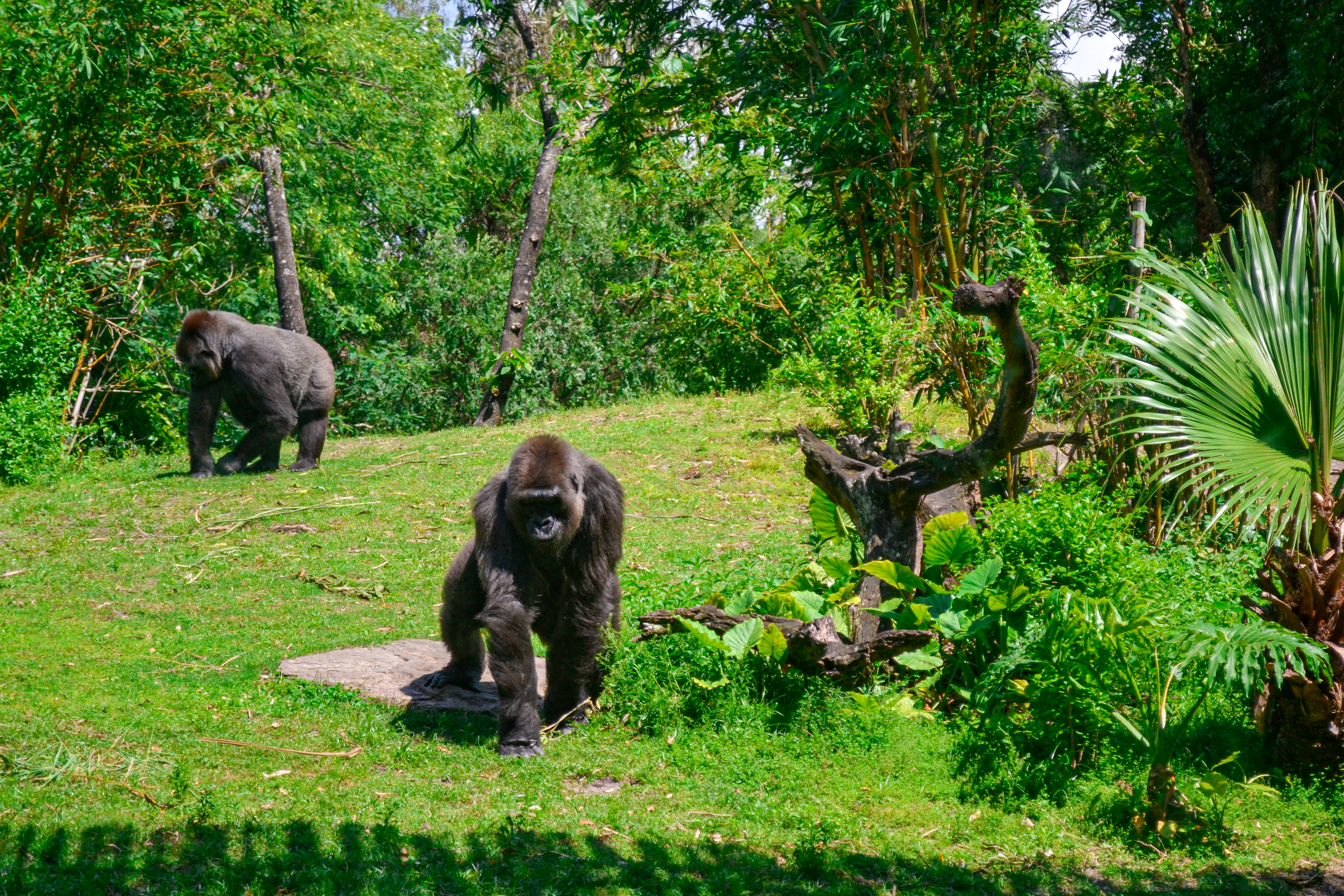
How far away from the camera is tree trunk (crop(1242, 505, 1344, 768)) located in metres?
4.20

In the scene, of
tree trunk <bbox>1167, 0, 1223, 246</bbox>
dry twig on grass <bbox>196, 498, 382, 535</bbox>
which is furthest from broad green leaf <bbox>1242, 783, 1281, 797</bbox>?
tree trunk <bbox>1167, 0, 1223, 246</bbox>

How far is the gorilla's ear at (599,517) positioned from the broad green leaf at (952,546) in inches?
62.8

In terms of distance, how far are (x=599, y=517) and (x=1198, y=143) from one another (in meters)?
10.0

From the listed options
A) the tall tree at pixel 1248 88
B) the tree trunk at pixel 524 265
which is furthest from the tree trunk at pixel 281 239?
the tall tree at pixel 1248 88

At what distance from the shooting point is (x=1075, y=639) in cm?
455

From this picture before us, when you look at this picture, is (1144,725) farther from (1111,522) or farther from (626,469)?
(626,469)

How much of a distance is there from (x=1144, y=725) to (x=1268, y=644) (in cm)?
75

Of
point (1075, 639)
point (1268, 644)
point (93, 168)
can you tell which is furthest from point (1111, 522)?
point (93, 168)

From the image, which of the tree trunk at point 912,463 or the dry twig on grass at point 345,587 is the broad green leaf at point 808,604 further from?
the dry twig on grass at point 345,587

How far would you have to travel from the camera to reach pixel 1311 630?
167 inches

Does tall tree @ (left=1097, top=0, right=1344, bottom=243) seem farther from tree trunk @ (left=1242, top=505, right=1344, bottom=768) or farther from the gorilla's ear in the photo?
the gorilla's ear

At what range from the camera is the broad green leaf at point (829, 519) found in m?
6.55

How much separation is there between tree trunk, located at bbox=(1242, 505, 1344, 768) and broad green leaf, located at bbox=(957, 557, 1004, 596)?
40.8 inches

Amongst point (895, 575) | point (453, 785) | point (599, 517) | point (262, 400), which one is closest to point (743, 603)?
point (895, 575)
